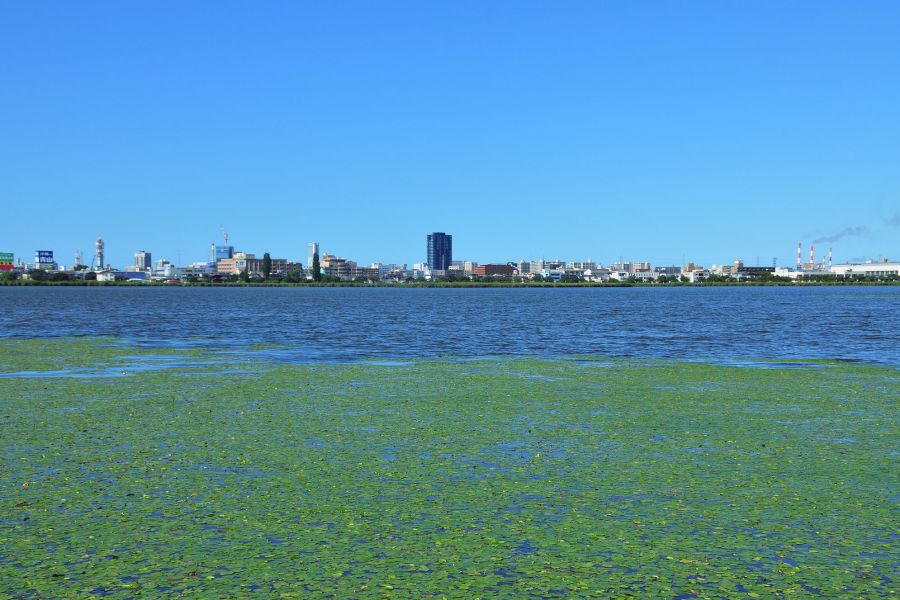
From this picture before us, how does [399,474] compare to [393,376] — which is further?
[393,376]

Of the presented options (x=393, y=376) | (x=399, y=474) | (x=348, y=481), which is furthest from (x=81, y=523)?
(x=393, y=376)

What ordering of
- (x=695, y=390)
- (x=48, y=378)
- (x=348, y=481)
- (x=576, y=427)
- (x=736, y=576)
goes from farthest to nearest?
(x=48, y=378) < (x=695, y=390) < (x=576, y=427) < (x=348, y=481) < (x=736, y=576)

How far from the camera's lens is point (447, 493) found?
13.3 metres

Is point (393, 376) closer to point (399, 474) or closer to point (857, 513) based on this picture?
point (399, 474)

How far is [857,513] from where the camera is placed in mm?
12227

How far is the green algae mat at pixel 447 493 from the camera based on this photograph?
973cm

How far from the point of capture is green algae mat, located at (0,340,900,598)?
973cm

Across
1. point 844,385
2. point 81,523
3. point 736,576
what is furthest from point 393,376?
point 736,576

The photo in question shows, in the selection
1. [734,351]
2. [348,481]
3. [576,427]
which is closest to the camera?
[348,481]

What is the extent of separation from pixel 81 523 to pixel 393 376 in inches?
752

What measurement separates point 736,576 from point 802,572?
2.78 ft

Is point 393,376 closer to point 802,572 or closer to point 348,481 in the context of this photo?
point 348,481

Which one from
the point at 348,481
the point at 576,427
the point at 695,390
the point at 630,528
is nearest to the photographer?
the point at 630,528

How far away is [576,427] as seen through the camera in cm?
1948
